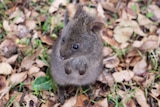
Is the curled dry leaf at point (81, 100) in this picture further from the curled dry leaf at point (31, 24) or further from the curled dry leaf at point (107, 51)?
the curled dry leaf at point (31, 24)

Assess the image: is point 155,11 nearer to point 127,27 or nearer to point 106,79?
point 127,27

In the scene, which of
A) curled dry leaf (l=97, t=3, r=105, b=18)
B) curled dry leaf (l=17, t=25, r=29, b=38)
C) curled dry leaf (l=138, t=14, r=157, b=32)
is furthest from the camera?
curled dry leaf (l=97, t=3, r=105, b=18)

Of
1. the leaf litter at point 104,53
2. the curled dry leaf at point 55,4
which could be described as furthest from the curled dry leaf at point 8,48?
the curled dry leaf at point 55,4

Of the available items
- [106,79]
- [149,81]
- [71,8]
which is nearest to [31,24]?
[71,8]

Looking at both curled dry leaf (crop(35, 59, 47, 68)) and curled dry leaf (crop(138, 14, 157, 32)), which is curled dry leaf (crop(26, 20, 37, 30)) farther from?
curled dry leaf (crop(138, 14, 157, 32))

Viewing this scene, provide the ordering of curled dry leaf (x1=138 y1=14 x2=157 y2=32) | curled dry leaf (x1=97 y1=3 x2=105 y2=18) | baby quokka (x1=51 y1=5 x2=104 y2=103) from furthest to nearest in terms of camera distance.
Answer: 1. curled dry leaf (x1=97 y1=3 x2=105 y2=18)
2. curled dry leaf (x1=138 y1=14 x2=157 y2=32)
3. baby quokka (x1=51 y1=5 x2=104 y2=103)

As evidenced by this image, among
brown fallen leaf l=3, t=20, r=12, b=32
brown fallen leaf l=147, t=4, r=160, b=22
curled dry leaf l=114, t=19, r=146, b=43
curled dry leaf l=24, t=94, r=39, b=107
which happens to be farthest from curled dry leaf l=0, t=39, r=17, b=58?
brown fallen leaf l=147, t=4, r=160, b=22
